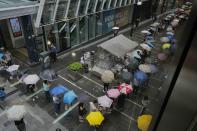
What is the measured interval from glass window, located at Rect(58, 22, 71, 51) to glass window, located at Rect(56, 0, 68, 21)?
39.2 inches

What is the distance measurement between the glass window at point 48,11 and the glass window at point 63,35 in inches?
77.3

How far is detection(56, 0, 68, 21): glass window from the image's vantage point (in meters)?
16.5

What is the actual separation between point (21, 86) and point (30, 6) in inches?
265

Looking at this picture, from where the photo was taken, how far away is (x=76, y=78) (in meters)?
15.5

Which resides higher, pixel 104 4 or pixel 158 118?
pixel 158 118

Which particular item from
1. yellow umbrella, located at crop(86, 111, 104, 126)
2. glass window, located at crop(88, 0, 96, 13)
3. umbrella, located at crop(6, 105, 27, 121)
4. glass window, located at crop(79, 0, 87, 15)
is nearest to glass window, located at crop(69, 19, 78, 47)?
glass window, located at crop(79, 0, 87, 15)

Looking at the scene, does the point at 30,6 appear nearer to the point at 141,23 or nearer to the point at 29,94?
the point at 29,94

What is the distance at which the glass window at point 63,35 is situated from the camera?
721 inches

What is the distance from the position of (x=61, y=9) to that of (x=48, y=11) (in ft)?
5.62

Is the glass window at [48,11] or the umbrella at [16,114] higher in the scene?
the glass window at [48,11]

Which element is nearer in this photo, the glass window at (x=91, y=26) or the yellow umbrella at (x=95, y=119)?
the yellow umbrella at (x=95, y=119)

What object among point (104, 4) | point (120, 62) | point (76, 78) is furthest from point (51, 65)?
point (104, 4)

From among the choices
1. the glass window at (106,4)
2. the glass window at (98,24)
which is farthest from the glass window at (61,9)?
the glass window at (106,4)

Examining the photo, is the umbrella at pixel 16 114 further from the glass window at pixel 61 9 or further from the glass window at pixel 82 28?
the glass window at pixel 82 28
